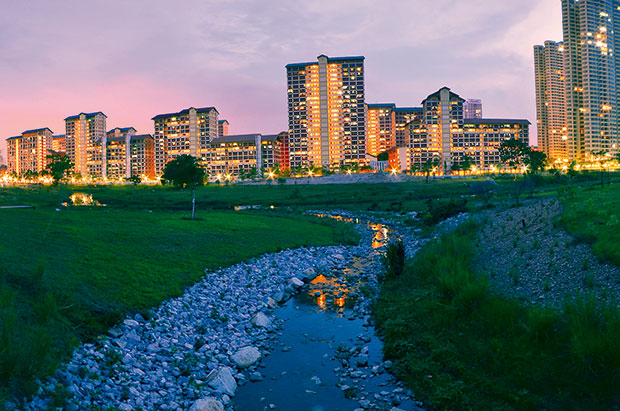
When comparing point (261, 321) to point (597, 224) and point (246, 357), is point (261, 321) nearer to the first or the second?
point (246, 357)

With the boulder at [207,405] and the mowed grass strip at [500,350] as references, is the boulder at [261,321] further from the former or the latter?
the boulder at [207,405]

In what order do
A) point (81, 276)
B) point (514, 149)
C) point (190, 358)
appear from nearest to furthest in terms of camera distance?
point (190, 358) < point (81, 276) < point (514, 149)

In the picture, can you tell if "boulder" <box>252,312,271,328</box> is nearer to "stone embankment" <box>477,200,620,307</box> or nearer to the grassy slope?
"stone embankment" <box>477,200,620,307</box>

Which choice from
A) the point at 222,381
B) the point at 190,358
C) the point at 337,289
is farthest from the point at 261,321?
the point at 337,289

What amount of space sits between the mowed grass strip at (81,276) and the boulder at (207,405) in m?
3.82

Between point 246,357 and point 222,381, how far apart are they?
1.84 meters

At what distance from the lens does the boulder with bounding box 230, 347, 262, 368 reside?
13.2m

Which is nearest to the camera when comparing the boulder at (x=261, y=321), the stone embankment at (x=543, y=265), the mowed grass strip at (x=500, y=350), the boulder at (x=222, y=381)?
the mowed grass strip at (x=500, y=350)

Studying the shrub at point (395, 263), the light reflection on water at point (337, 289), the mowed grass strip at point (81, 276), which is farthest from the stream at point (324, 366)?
the mowed grass strip at point (81, 276)

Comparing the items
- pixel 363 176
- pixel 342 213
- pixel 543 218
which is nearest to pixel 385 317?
pixel 543 218

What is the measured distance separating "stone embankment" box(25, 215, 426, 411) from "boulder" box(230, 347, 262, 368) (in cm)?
3

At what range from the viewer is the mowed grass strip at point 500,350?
390 inches

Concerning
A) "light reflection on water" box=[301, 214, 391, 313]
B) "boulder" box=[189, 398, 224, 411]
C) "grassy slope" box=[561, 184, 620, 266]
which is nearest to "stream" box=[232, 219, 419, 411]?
"light reflection on water" box=[301, 214, 391, 313]

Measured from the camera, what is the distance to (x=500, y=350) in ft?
39.3
